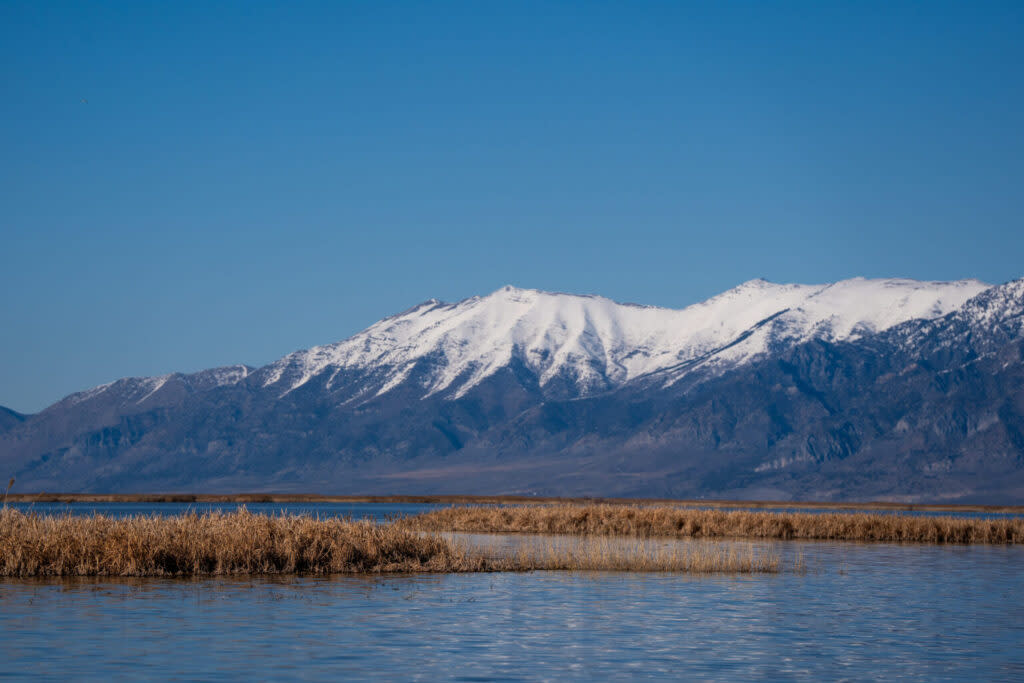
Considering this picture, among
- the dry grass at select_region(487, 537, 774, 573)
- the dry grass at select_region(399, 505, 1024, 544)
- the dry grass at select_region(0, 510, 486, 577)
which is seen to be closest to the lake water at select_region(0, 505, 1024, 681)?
the dry grass at select_region(0, 510, 486, 577)

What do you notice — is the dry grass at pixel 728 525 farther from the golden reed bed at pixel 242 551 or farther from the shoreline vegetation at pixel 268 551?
the golden reed bed at pixel 242 551

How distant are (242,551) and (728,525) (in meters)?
37.5

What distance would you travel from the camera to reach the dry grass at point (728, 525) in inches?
2829

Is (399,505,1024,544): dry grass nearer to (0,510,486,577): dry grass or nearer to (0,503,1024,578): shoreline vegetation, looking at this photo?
(0,503,1024,578): shoreline vegetation

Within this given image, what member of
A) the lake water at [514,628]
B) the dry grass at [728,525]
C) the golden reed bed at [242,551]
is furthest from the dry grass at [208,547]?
the dry grass at [728,525]

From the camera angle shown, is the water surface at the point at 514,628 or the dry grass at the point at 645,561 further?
the dry grass at the point at 645,561

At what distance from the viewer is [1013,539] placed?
7294 centimetres

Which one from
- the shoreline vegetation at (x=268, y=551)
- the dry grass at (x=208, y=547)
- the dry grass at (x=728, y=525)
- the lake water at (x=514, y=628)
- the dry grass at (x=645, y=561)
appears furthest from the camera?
the dry grass at (x=728, y=525)

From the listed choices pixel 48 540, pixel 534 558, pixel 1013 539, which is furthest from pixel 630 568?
pixel 1013 539

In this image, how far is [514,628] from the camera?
3078 centimetres

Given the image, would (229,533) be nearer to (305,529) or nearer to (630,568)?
(305,529)

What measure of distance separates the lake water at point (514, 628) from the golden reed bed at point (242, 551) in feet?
5.05

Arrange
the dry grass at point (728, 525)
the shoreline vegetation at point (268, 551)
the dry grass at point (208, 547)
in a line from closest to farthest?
the dry grass at point (208, 547)
the shoreline vegetation at point (268, 551)
the dry grass at point (728, 525)

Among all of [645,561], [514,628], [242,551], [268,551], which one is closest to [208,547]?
[242,551]
